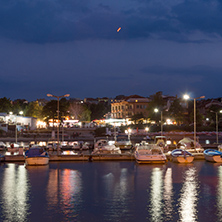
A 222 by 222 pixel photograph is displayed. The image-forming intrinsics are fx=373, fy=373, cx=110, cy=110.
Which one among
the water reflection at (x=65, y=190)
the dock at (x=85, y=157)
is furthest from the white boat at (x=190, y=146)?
the water reflection at (x=65, y=190)

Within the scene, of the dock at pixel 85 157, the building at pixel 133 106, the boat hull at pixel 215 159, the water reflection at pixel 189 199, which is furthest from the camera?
the building at pixel 133 106

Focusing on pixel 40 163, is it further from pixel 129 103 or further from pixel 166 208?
pixel 129 103

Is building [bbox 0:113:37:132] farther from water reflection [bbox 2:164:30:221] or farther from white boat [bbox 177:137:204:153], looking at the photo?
water reflection [bbox 2:164:30:221]

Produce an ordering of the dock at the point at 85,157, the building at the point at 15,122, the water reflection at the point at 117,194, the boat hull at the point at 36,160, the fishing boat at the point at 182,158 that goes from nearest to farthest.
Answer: the water reflection at the point at 117,194
the boat hull at the point at 36,160
the fishing boat at the point at 182,158
the dock at the point at 85,157
the building at the point at 15,122

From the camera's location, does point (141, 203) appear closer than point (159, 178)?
Yes

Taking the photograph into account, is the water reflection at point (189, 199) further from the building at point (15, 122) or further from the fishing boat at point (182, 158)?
the building at point (15, 122)

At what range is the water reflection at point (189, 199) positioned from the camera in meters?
22.9

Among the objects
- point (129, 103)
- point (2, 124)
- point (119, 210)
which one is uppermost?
point (129, 103)

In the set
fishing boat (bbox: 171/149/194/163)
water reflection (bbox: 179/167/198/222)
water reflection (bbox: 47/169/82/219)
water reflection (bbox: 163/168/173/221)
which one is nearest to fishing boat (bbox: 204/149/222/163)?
fishing boat (bbox: 171/149/194/163)

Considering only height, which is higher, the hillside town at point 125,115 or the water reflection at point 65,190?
the hillside town at point 125,115

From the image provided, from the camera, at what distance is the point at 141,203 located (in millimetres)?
26281

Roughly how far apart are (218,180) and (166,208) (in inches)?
526

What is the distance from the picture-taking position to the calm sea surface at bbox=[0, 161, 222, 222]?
2325cm

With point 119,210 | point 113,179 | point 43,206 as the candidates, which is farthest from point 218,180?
point 43,206
